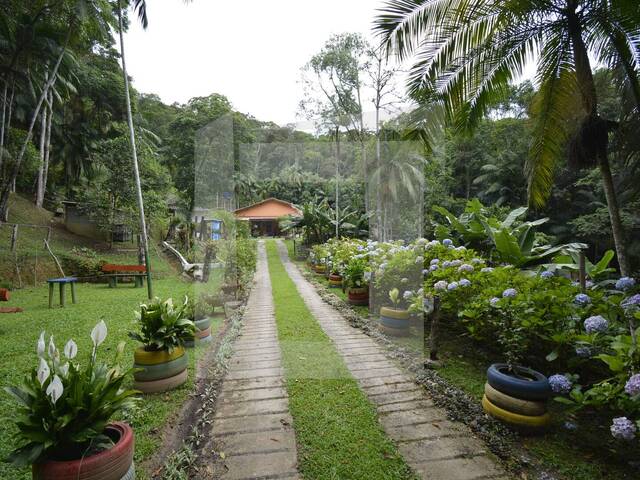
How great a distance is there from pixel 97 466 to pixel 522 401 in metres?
2.67

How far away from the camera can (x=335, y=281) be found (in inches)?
327

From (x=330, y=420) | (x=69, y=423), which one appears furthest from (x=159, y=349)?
(x=330, y=420)

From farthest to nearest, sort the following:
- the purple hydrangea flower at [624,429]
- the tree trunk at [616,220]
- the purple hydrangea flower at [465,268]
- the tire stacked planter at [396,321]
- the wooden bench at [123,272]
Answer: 1. the wooden bench at [123,272]
2. the tire stacked planter at [396,321]
3. the tree trunk at [616,220]
4. the purple hydrangea flower at [465,268]
5. the purple hydrangea flower at [624,429]

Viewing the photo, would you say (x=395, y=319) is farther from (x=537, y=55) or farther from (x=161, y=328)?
(x=537, y=55)

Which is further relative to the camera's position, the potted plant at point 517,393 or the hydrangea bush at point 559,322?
the potted plant at point 517,393

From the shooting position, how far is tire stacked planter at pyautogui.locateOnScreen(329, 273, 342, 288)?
8.24 meters

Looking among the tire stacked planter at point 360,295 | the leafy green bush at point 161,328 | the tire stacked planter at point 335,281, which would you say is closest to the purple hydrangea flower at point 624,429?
the leafy green bush at point 161,328

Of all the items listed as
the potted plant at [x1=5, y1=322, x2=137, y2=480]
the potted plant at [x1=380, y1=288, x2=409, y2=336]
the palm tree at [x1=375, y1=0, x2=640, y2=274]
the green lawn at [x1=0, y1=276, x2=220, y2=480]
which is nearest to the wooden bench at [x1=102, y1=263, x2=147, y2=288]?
the green lawn at [x1=0, y1=276, x2=220, y2=480]

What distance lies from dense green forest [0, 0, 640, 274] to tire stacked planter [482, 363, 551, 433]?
3.25 m

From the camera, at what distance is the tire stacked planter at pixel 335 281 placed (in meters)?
8.24

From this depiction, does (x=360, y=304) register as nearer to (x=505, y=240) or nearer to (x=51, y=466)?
(x=505, y=240)

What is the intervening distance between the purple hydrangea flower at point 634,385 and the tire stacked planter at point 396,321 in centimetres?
271

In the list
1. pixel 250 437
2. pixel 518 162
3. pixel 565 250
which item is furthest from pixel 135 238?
pixel 518 162

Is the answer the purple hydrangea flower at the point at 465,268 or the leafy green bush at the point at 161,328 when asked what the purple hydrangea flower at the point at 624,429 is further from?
the leafy green bush at the point at 161,328
